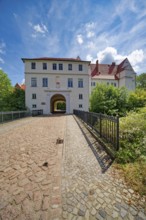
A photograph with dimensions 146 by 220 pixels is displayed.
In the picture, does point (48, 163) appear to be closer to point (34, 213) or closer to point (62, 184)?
point (62, 184)

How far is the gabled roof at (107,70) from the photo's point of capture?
4344 cm

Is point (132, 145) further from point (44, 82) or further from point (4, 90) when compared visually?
point (4, 90)

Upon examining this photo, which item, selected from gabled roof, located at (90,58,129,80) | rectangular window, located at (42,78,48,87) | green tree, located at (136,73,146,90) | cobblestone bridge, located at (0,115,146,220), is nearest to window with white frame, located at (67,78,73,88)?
rectangular window, located at (42,78,48,87)

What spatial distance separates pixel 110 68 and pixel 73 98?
26.1 meters

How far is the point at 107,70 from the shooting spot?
4631 centimetres

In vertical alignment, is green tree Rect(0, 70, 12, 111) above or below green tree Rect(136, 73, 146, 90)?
below

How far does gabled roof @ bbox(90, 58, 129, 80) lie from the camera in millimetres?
43438

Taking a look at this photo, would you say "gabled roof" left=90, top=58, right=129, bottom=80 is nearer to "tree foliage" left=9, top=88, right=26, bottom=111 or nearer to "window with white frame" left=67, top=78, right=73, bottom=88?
"window with white frame" left=67, top=78, right=73, bottom=88

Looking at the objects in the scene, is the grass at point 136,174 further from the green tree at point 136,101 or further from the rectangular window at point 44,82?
the rectangular window at point 44,82

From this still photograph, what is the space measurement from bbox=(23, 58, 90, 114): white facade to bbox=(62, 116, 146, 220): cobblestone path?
2531cm

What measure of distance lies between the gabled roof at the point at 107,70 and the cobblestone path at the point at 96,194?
42218 millimetres

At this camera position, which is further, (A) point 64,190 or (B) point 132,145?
(B) point 132,145

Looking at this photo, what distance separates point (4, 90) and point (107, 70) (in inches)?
1360

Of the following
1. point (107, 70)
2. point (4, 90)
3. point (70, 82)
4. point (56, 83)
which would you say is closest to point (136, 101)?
point (70, 82)
